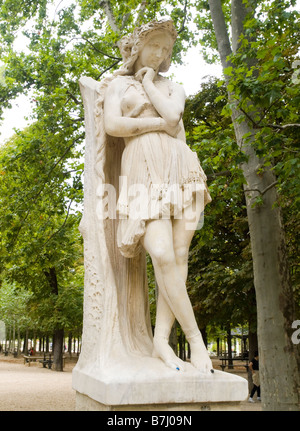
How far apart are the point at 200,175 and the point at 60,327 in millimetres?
20406

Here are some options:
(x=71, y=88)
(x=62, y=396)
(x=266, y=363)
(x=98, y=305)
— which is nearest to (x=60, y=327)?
(x=62, y=396)

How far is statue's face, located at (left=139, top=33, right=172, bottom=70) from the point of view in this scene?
3.93m

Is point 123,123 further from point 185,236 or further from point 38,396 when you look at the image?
point 38,396

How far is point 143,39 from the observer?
393 centimetres

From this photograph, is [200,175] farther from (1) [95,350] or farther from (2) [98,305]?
(1) [95,350]

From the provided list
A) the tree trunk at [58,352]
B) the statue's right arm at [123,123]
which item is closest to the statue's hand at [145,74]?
the statue's right arm at [123,123]

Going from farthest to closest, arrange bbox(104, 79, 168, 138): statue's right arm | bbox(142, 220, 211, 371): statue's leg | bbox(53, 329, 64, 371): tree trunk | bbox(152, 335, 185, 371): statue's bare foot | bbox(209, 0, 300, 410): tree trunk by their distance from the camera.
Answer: bbox(53, 329, 64, 371): tree trunk, bbox(209, 0, 300, 410): tree trunk, bbox(104, 79, 168, 138): statue's right arm, bbox(142, 220, 211, 371): statue's leg, bbox(152, 335, 185, 371): statue's bare foot

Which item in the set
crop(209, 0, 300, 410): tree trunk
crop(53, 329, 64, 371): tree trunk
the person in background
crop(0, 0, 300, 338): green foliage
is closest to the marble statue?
crop(209, 0, 300, 410): tree trunk

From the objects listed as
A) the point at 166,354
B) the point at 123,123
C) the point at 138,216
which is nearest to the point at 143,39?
the point at 123,123

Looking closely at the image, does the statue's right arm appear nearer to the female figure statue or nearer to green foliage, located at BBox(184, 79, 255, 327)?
the female figure statue

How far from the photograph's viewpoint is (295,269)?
1037cm

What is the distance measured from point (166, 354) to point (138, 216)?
96 centimetres

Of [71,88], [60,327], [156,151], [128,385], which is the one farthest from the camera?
[60,327]

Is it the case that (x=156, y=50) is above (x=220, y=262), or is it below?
above
